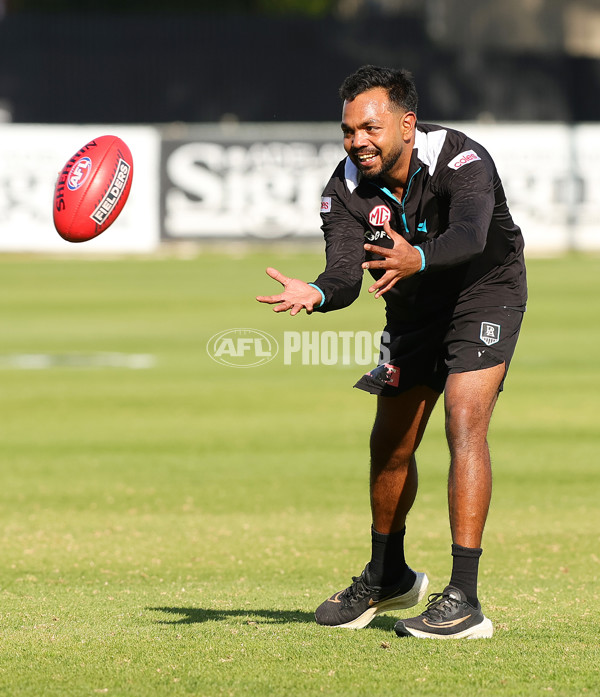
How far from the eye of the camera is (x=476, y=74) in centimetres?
4328

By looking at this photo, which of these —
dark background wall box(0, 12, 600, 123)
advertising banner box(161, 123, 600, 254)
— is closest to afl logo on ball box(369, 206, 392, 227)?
advertising banner box(161, 123, 600, 254)

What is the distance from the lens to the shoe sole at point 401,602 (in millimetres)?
5832

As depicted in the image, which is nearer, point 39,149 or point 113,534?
point 113,534

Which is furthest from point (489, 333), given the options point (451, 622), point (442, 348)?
point (451, 622)

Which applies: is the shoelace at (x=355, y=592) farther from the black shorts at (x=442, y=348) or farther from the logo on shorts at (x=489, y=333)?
the logo on shorts at (x=489, y=333)

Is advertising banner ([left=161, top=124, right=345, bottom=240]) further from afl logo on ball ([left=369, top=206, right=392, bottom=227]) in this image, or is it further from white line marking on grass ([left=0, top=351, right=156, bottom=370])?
afl logo on ball ([left=369, top=206, right=392, bottom=227])

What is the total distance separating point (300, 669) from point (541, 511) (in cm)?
403

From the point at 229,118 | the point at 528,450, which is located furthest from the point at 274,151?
the point at 528,450

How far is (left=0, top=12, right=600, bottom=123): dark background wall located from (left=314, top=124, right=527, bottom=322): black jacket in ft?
121

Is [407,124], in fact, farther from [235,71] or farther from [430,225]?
[235,71]

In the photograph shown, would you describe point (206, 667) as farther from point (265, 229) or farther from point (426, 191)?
point (265, 229)

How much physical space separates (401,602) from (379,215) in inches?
69.1

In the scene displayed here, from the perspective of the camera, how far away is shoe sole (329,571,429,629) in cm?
583

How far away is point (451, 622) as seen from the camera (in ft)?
17.6
